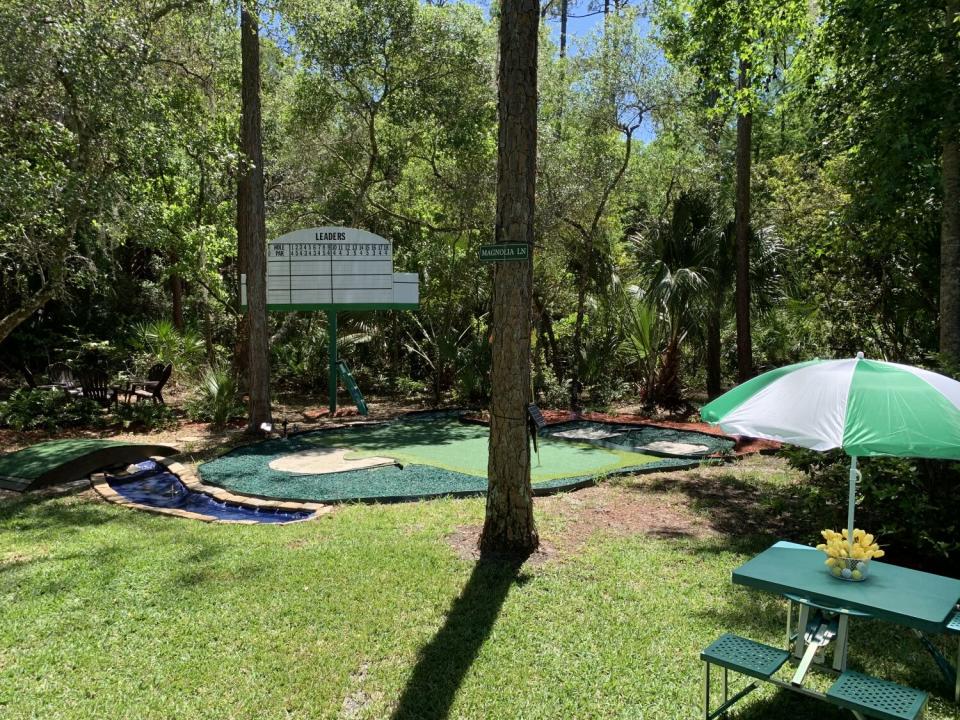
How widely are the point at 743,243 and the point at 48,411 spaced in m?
11.7

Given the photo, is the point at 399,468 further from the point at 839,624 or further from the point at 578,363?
the point at 578,363

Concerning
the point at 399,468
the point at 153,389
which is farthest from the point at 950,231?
the point at 153,389

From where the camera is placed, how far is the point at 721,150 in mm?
19719

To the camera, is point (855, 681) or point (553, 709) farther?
A: point (553, 709)

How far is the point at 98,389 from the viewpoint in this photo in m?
11.7

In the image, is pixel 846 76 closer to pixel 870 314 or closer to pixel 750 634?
pixel 870 314

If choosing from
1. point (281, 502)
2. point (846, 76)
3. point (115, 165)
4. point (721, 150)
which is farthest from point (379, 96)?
point (721, 150)

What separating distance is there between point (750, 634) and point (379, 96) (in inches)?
477

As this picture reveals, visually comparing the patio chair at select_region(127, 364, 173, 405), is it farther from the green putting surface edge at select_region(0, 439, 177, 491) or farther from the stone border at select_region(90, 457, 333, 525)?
the stone border at select_region(90, 457, 333, 525)

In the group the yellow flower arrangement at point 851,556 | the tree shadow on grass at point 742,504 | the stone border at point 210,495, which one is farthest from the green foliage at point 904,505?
the stone border at point 210,495

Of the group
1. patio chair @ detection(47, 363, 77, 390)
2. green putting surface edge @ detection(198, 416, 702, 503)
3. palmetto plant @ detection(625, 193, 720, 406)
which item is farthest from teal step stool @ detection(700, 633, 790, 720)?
patio chair @ detection(47, 363, 77, 390)

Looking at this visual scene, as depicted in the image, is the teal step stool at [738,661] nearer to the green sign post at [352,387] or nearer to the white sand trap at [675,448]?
the white sand trap at [675,448]

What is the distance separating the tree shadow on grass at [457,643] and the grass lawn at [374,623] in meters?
0.01

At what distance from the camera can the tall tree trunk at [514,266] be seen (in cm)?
468
